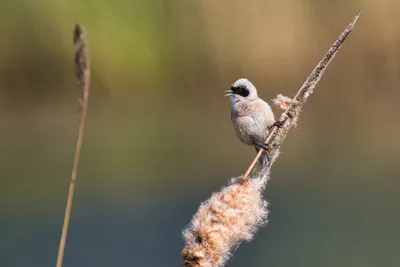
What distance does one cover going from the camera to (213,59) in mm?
10734

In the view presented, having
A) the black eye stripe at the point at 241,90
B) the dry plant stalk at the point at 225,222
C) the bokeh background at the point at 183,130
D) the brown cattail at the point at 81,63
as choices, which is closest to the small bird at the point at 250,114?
the black eye stripe at the point at 241,90

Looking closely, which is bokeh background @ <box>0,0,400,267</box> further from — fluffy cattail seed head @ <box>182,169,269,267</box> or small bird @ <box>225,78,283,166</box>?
fluffy cattail seed head @ <box>182,169,269,267</box>

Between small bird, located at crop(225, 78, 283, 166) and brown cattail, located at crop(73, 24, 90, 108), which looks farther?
small bird, located at crop(225, 78, 283, 166)

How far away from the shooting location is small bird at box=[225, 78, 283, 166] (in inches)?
124

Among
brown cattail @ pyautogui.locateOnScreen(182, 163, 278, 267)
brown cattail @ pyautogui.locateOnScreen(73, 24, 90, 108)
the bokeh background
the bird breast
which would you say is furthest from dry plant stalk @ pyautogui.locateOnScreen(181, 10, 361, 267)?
the bokeh background

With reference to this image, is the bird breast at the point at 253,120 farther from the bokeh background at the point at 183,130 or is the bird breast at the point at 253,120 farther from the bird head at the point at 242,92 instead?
the bokeh background at the point at 183,130

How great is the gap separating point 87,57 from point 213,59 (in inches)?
370

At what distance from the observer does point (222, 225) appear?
181cm

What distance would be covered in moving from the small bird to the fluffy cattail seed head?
1220mm

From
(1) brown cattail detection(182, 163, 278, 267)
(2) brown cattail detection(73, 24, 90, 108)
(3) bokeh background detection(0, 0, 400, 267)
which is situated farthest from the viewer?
(3) bokeh background detection(0, 0, 400, 267)

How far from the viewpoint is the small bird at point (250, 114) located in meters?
3.15

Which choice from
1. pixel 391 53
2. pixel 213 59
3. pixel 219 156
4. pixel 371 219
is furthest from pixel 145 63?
pixel 371 219

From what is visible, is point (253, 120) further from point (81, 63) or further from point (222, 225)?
point (81, 63)

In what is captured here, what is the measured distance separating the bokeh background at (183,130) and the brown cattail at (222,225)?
14.7 ft
